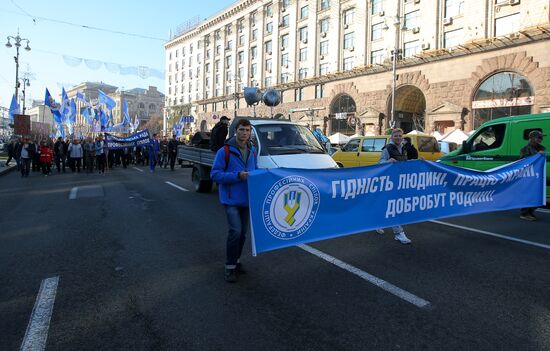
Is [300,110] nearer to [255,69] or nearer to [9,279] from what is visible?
[255,69]

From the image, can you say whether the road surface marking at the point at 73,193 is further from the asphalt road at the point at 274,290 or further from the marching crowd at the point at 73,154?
the marching crowd at the point at 73,154

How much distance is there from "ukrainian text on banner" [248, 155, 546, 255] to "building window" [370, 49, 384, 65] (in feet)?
117

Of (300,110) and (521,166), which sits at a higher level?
(300,110)

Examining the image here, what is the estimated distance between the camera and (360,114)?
4144cm

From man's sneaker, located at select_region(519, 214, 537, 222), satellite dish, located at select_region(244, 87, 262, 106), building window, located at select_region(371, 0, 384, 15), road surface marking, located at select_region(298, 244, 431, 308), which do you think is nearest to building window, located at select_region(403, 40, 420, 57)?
building window, located at select_region(371, 0, 384, 15)

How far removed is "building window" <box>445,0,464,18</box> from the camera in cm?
3342

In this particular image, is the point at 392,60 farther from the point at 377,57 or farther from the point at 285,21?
the point at 285,21

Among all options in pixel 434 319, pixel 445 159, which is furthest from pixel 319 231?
pixel 445 159

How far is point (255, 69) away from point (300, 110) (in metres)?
→ 15.7

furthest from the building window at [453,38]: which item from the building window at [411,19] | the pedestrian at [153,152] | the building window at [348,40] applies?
the pedestrian at [153,152]

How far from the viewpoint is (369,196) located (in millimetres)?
5223

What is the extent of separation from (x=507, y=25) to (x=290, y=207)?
33348 mm

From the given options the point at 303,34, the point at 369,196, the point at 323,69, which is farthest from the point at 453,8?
the point at 369,196

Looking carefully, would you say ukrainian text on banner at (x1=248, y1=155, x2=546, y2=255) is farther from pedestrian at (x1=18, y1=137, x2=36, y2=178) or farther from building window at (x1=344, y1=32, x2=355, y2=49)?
building window at (x1=344, y1=32, x2=355, y2=49)
